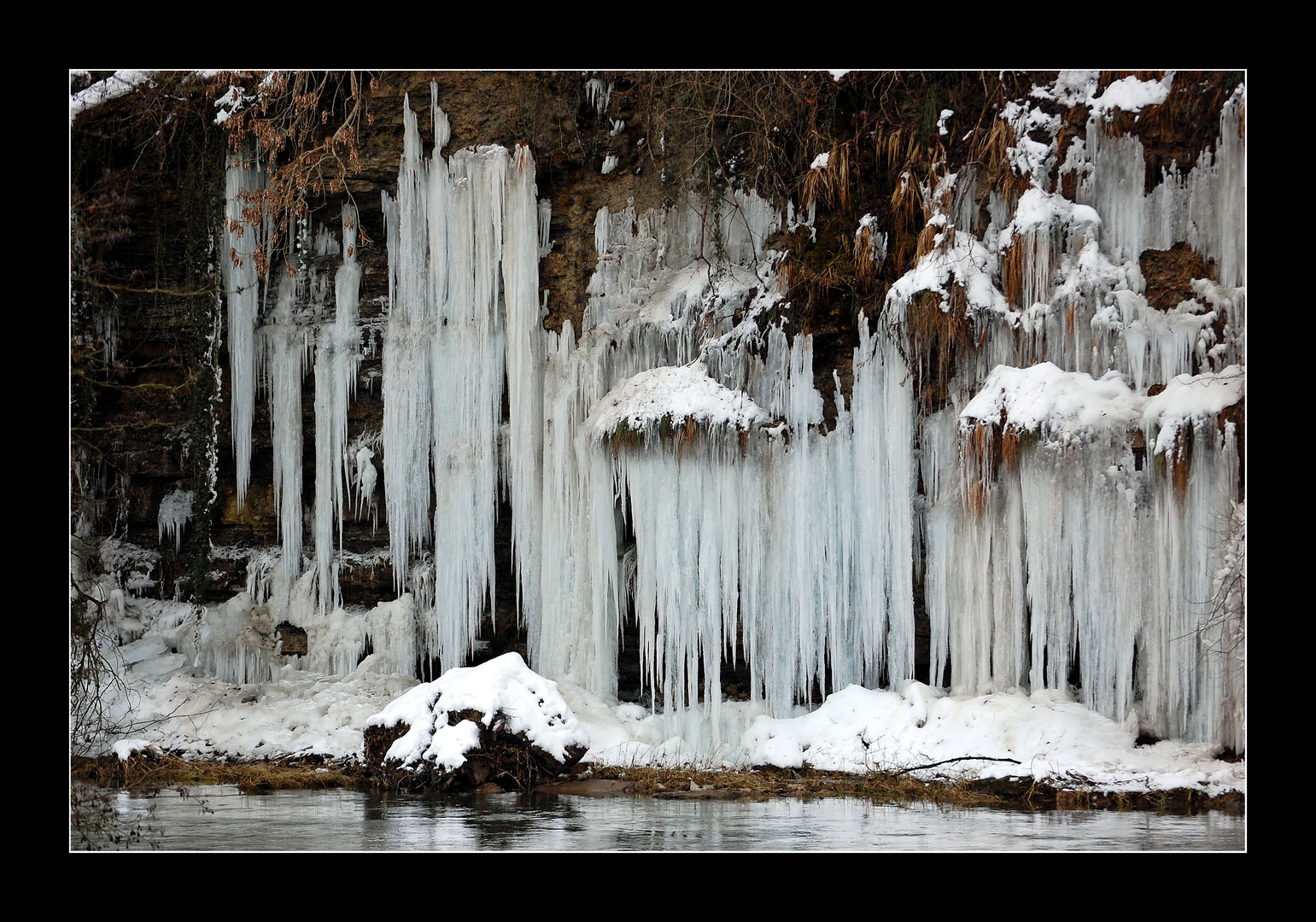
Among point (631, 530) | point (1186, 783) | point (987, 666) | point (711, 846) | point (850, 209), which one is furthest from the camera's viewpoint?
point (631, 530)

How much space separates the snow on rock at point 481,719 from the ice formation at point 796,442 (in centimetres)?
105

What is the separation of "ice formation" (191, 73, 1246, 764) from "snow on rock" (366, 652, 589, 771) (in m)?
1.05

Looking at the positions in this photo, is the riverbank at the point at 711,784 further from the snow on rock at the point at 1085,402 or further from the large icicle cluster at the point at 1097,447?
the snow on rock at the point at 1085,402

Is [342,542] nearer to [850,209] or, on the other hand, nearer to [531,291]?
[531,291]

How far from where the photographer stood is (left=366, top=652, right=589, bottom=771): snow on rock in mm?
6664

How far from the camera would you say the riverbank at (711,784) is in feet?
21.1

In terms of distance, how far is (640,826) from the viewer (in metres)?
6.06

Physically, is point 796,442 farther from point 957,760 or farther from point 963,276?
point 957,760

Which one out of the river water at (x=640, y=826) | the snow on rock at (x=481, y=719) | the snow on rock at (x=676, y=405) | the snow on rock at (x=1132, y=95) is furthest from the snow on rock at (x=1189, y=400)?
the snow on rock at (x=481, y=719)

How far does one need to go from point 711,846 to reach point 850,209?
14.1ft

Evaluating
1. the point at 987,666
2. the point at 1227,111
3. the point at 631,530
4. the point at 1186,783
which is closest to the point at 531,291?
the point at 631,530

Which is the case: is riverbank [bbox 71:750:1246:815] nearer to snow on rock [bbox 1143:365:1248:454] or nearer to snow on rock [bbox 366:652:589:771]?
snow on rock [bbox 366:652:589:771]

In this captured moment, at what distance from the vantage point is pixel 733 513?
25.2ft

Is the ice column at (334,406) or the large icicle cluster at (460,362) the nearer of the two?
the large icicle cluster at (460,362)
